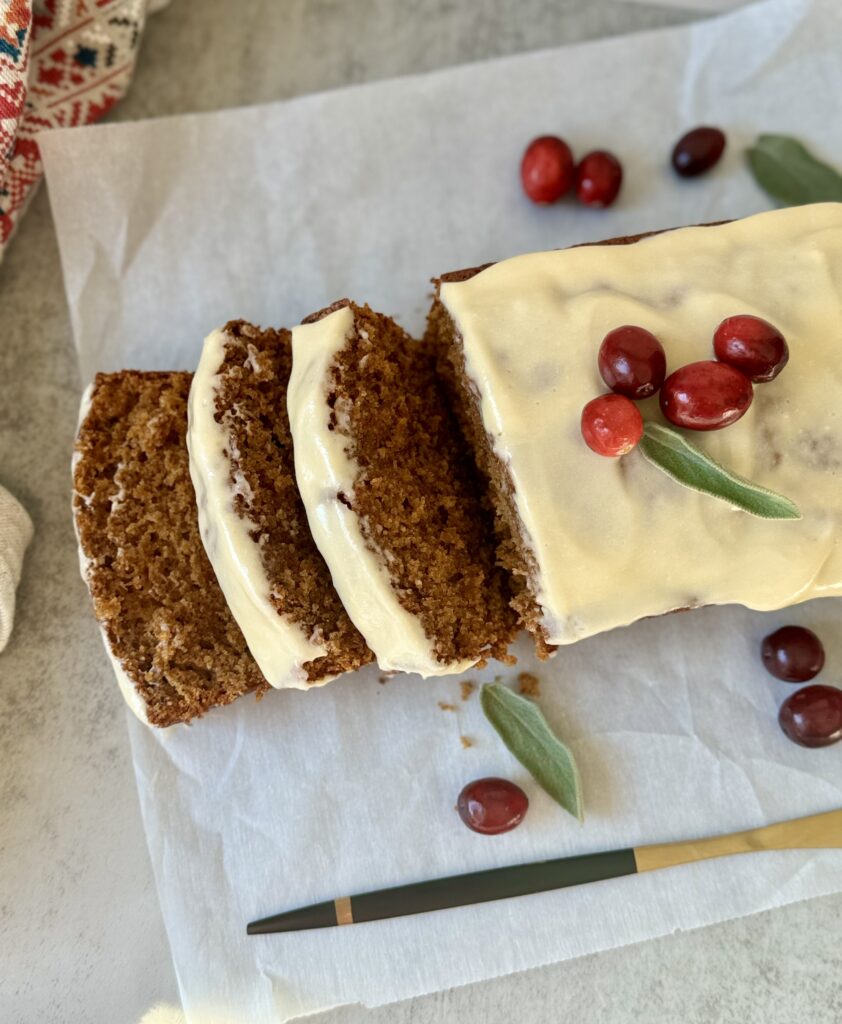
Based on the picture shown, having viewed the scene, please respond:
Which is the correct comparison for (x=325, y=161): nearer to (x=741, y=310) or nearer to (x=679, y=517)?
(x=741, y=310)

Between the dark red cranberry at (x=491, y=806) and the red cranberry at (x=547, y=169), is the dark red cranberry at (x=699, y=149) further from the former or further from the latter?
the dark red cranberry at (x=491, y=806)

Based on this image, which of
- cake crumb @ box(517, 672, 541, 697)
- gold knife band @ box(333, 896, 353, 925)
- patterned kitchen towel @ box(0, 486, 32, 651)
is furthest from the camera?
cake crumb @ box(517, 672, 541, 697)

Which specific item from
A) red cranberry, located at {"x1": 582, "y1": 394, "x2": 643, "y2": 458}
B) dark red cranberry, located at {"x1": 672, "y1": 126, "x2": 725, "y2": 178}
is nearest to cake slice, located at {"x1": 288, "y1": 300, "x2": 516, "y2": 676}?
red cranberry, located at {"x1": 582, "y1": 394, "x2": 643, "y2": 458}

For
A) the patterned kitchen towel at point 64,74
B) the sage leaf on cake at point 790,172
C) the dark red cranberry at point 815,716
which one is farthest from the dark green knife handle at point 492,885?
the patterned kitchen towel at point 64,74

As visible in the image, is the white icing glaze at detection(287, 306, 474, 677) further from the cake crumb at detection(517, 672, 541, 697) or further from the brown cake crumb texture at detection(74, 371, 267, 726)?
the cake crumb at detection(517, 672, 541, 697)

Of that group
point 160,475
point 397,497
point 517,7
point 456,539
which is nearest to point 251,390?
point 160,475

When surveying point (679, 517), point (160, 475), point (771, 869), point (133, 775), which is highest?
point (160, 475)

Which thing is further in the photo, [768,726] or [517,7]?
[517,7]
